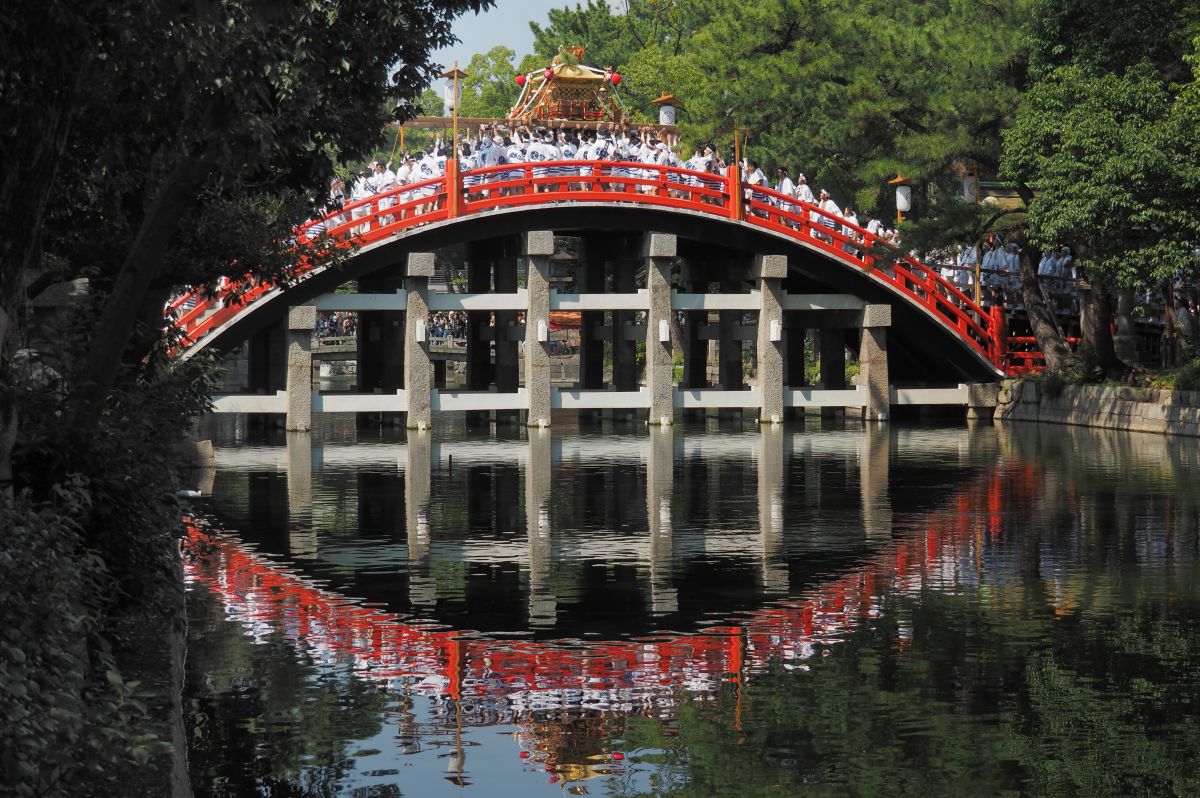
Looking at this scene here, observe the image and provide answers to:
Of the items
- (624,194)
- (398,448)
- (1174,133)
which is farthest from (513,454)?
(1174,133)

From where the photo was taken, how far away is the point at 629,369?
40.1 metres

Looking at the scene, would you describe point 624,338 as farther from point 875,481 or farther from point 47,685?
point 47,685

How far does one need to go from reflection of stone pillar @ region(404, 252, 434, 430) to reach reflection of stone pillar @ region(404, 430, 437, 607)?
963mm

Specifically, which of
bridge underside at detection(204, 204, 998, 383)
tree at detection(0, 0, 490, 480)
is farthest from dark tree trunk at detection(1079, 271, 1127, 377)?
tree at detection(0, 0, 490, 480)

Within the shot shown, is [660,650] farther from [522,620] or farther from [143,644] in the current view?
[143,644]

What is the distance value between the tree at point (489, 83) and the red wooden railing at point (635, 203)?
42.2 m

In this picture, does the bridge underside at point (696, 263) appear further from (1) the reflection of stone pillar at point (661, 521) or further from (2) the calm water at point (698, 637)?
(2) the calm water at point (698, 637)

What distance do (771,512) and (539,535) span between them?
358cm

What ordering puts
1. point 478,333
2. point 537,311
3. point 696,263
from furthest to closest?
point 696,263, point 478,333, point 537,311

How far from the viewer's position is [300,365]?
112 feet

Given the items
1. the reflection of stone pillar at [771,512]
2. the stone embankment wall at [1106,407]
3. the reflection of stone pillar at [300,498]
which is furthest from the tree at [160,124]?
the stone embankment wall at [1106,407]

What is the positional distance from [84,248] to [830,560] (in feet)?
26.6

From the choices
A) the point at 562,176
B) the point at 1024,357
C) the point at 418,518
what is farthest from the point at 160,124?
the point at 1024,357

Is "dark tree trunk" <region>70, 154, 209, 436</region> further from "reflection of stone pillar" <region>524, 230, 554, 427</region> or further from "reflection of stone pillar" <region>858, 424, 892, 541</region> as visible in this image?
"reflection of stone pillar" <region>524, 230, 554, 427</region>
